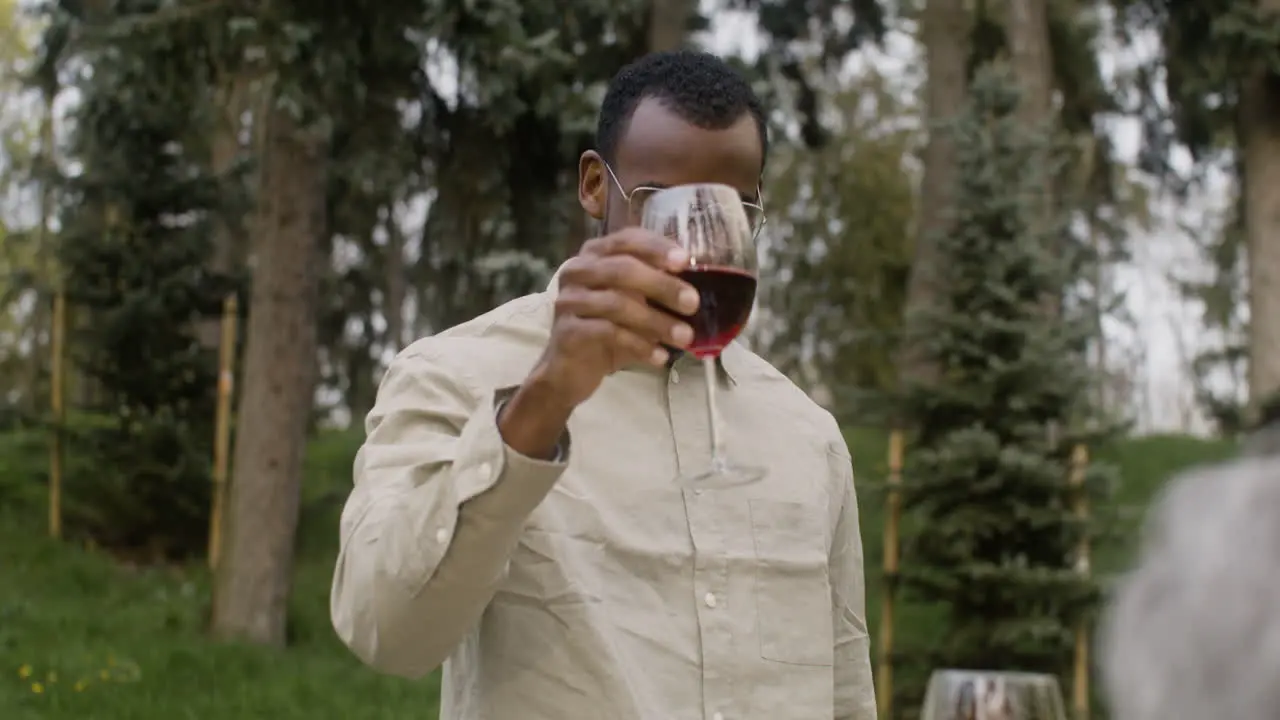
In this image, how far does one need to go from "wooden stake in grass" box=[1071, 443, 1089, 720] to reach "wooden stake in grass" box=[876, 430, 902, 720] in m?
1.22

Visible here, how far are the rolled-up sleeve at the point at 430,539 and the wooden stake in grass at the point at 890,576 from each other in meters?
8.57

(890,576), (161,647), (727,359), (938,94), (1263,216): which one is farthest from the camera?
(938,94)

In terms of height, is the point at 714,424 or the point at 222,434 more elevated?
the point at 714,424

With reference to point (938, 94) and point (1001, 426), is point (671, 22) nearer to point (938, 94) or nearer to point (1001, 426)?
point (938, 94)

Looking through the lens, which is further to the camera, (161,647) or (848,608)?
(161,647)

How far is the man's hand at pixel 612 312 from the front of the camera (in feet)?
5.28

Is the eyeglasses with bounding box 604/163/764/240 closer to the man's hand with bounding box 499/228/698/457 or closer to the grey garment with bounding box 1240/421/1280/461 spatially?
the man's hand with bounding box 499/228/698/457

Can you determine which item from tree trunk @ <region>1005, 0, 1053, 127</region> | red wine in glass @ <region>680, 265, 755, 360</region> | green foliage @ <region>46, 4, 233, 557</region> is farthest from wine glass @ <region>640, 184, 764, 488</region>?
tree trunk @ <region>1005, 0, 1053, 127</region>

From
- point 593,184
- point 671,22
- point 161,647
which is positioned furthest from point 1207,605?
point 671,22

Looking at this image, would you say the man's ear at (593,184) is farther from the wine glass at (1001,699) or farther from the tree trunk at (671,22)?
the tree trunk at (671,22)

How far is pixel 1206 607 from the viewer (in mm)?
837

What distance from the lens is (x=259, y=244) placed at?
10.1 metres

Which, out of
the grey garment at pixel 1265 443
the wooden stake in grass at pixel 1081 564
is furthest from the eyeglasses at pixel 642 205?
the wooden stake in grass at pixel 1081 564

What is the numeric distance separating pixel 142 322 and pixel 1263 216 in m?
10.1
